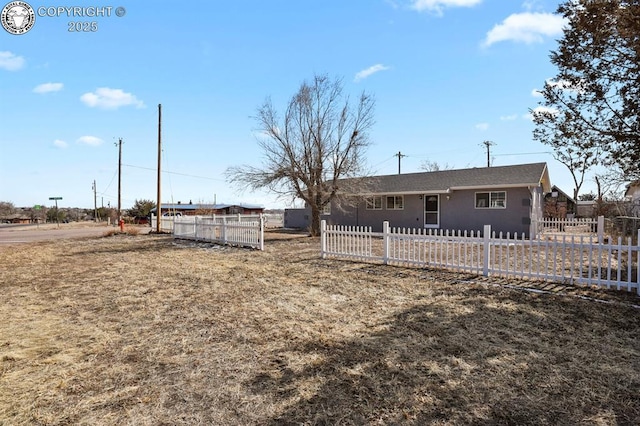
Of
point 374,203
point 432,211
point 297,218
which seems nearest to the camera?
point 432,211

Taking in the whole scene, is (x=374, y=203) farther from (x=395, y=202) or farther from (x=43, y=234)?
(x=43, y=234)

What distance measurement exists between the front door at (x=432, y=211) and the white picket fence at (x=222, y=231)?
9231 millimetres

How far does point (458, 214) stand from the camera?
62.0 ft

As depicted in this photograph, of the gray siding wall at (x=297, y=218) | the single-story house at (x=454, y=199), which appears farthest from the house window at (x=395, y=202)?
the gray siding wall at (x=297, y=218)

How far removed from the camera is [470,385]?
3.22m

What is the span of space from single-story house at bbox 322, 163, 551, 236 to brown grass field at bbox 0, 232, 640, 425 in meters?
11.5

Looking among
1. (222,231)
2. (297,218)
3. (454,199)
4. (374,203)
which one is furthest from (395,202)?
(222,231)

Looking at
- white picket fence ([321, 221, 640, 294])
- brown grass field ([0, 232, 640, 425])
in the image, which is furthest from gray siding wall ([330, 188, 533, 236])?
brown grass field ([0, 232, 640, 425])

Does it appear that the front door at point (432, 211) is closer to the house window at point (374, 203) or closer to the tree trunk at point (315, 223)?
the house window at point (374, 203)

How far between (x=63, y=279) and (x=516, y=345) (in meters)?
8.70

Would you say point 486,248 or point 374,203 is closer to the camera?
point 486,248

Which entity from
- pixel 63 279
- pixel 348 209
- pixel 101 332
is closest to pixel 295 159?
pixel 348 209

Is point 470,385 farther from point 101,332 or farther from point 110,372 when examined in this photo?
point 101,332

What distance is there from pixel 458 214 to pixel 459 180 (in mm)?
1784
